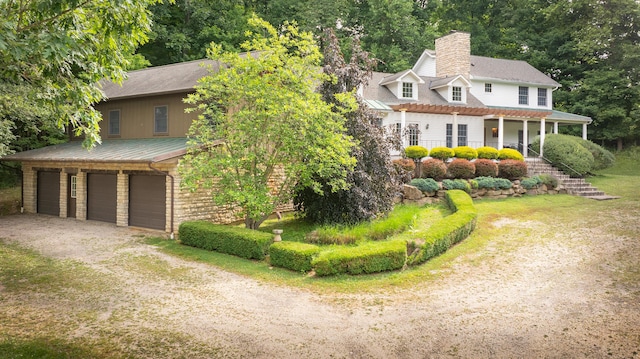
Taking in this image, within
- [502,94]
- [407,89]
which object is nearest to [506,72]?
[502,94]

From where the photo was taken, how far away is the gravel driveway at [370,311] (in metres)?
6.84

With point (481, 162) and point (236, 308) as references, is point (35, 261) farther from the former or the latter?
point (481, 162)

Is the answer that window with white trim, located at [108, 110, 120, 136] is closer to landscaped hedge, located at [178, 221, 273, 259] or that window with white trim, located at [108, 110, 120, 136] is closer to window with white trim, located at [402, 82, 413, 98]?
landscaped hedge, located at [178, 221, 273, 259]

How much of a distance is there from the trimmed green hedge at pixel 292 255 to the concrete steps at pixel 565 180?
1763cm

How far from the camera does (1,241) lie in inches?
585

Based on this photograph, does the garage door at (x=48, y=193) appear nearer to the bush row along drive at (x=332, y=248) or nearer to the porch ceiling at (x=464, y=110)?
the bush row along drive at (x=332, y=248)

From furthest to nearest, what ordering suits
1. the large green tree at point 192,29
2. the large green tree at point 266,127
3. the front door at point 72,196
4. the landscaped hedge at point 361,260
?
the large green tree at point 192,29, the front door at point 72,196, the large green tree at point 266,127, the landscaped hedge at point 361,260

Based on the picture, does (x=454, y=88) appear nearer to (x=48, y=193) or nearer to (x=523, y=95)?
(x=523, y=95)

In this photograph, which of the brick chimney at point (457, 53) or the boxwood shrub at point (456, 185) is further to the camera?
the brick chimney at point (457, 53)

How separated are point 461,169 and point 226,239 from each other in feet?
42.8

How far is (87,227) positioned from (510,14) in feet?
142

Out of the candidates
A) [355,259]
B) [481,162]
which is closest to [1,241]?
[355,259]

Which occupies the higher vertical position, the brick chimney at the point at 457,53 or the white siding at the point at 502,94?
the brick chimney at the point at 457,53

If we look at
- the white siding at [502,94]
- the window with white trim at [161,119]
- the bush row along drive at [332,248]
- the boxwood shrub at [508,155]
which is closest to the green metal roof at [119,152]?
the window with white trim at [161,119]
